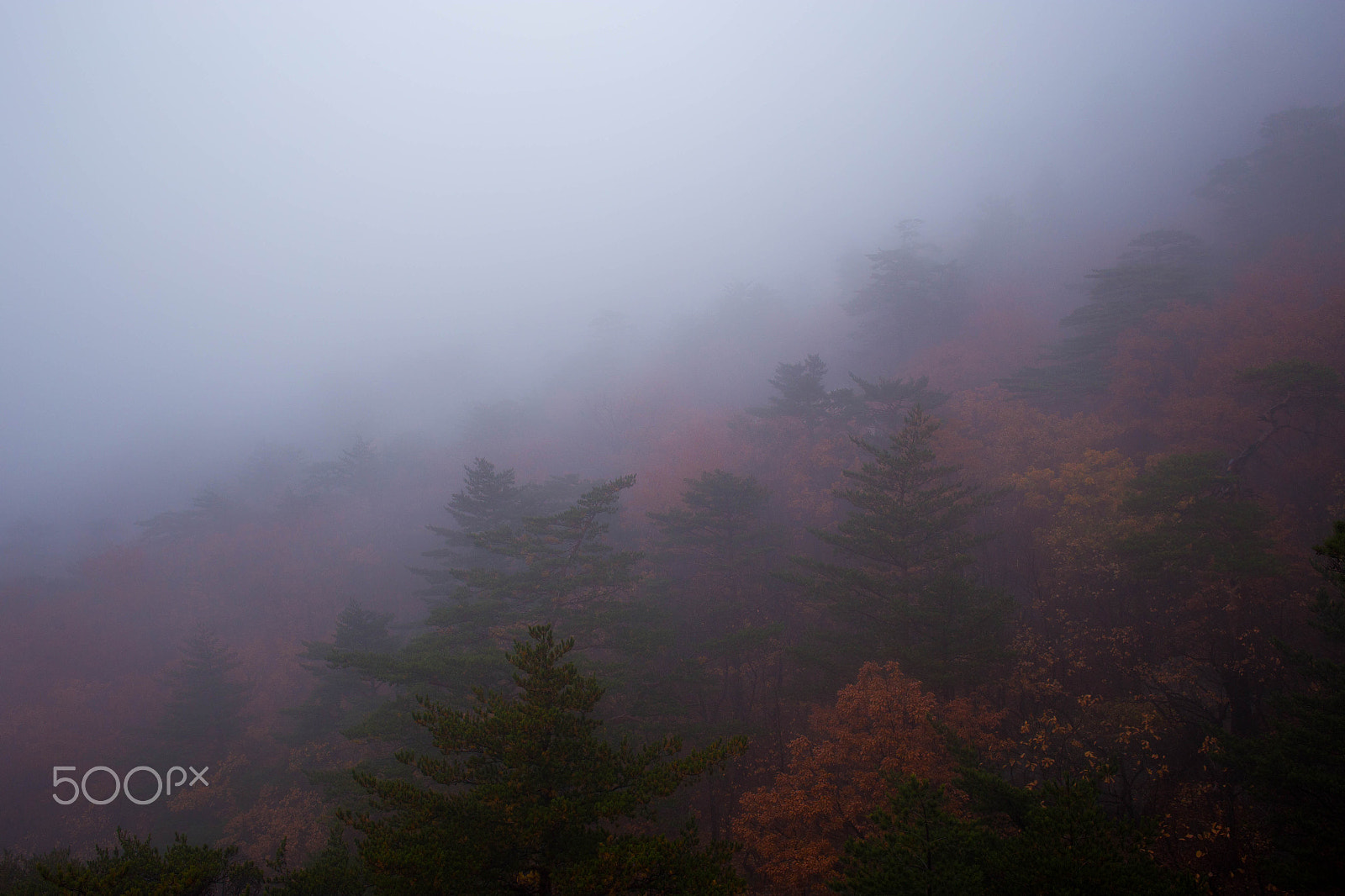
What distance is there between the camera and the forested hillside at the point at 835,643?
8930 millimetres

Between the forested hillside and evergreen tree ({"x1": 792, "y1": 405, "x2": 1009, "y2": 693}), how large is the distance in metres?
0.15

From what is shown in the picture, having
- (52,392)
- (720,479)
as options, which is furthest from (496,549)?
(52,392)

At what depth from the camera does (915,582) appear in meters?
19.7

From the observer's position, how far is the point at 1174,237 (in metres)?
34.8


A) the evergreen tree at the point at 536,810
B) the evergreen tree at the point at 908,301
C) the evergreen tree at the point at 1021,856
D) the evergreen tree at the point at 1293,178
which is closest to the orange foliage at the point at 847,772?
the evergreen tree at the point at 1021,856

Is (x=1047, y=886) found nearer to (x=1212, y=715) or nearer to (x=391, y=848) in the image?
(x=391, y=848)

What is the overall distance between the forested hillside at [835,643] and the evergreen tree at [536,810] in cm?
8

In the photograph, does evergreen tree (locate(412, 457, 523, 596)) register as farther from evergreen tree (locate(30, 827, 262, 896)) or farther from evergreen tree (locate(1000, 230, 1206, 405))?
evergreen tree (locate(1000, 230, 1206, 405))

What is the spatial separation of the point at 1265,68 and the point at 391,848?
134728mm

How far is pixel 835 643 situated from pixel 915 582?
4224 mm

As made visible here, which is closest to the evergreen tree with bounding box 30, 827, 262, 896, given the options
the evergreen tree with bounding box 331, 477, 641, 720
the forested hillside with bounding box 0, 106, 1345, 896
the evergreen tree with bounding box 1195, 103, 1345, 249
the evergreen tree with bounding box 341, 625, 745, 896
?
the forested hillside with bounding box 0, 106, 1345, 896

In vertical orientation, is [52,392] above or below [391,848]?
above

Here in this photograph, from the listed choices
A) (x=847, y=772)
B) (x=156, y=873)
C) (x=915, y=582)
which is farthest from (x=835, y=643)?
(x=156, y=873)

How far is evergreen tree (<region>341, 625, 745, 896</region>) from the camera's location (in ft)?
25.3
